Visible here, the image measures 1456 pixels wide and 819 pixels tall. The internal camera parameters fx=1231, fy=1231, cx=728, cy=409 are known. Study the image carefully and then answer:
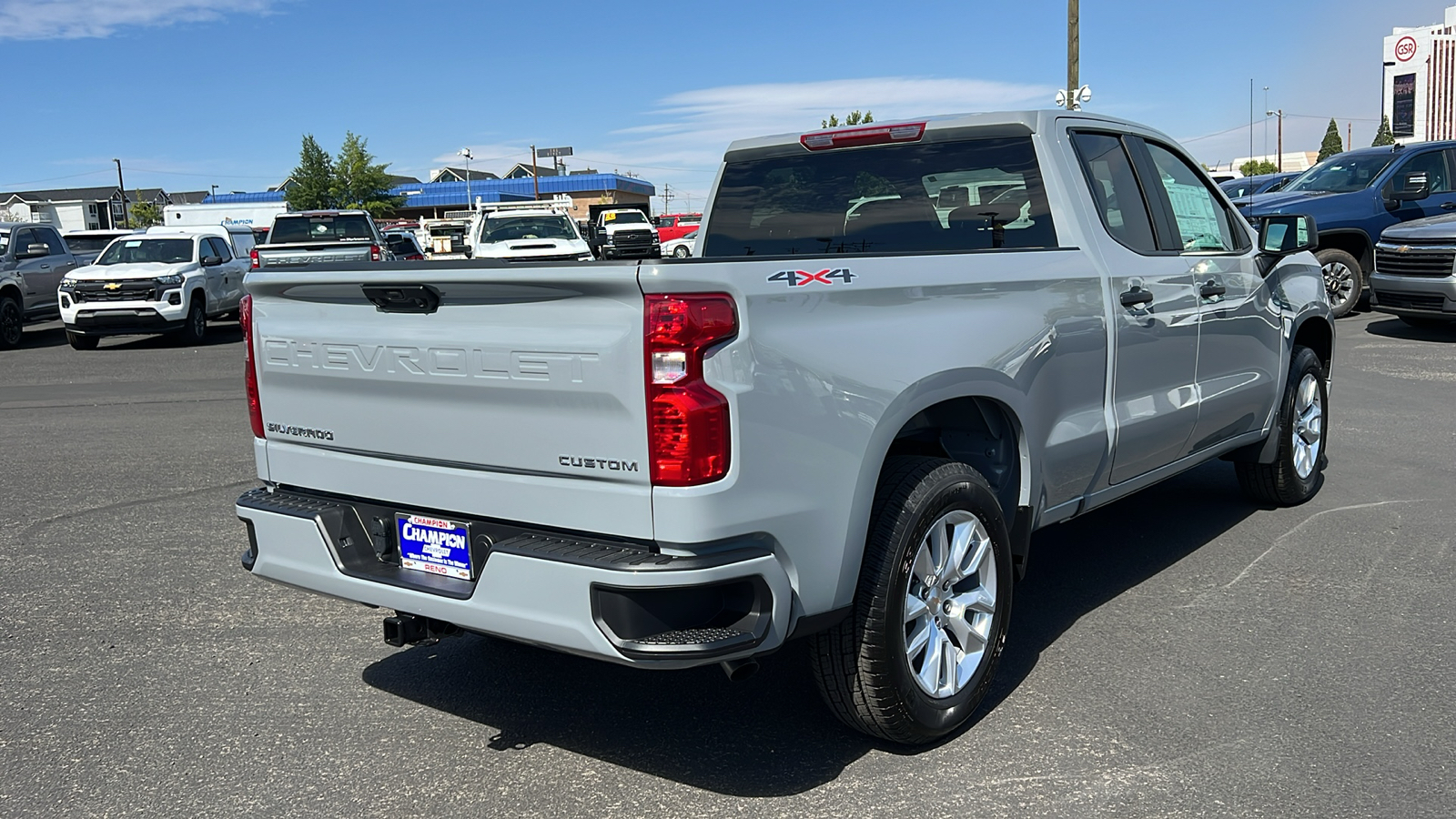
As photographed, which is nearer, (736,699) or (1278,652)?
(736,699)

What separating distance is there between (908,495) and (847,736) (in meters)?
0.83

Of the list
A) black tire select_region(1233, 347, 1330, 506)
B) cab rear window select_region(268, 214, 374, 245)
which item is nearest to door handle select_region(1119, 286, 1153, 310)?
black tire select_region(1233, 347, 1330, 506)

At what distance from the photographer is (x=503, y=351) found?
3211mm

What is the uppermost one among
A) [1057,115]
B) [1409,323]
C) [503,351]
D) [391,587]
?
[1057,115]

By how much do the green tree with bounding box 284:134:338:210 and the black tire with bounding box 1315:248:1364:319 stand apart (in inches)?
2864

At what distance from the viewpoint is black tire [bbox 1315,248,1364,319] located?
1520 centimetres

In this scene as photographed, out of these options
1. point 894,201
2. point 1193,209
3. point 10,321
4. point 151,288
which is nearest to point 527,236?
point 151,288

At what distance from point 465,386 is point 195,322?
16670 millimetres

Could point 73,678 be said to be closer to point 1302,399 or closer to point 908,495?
point 908,495

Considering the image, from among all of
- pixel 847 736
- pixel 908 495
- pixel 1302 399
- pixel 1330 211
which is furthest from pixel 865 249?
pixel 1330 211

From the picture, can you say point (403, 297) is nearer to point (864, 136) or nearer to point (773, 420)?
point (773, 420)

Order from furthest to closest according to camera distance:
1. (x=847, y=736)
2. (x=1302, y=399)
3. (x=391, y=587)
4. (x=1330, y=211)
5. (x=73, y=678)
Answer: (x=1330, y=211) < (x=1302, y=399) < (x=73, y=678) < (x=847, y=736) < (x=391, y=587)

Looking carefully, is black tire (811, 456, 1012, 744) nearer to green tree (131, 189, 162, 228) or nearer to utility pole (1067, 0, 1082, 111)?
utility pole (1067, 0, 1082, 111)

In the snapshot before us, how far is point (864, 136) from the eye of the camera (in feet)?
16.2
